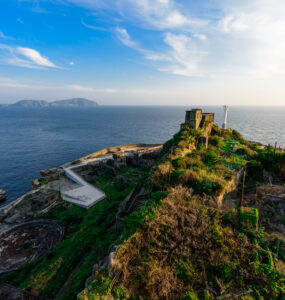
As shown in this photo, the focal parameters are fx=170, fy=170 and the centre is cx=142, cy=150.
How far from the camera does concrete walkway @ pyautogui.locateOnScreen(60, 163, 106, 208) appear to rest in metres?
29.9

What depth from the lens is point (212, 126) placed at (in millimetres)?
45688

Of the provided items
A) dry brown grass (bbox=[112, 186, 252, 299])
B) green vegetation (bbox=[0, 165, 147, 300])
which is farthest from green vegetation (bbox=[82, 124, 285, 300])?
green vegetation (bbox=[0, 165, 147, 300])

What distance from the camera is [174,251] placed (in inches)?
383

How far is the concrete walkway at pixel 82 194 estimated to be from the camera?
29939 mm

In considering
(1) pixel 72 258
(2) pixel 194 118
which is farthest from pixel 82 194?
(2) pixel 194 118

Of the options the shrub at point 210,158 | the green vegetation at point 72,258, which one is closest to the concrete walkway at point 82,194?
the green vegetation at point 72,258

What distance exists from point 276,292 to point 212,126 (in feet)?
137

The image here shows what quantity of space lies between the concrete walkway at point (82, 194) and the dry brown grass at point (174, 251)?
2103cm

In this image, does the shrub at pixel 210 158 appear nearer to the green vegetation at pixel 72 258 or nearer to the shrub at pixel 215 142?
the shrub at pixel 215 142

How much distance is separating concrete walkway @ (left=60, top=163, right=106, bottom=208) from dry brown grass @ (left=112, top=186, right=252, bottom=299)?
21029mm

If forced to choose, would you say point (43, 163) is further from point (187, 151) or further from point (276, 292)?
point (276, 292)

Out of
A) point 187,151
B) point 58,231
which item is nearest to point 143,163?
point 187,151

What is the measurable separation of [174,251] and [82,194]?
2667 cm

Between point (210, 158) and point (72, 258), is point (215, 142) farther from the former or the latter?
point (72, 258)
